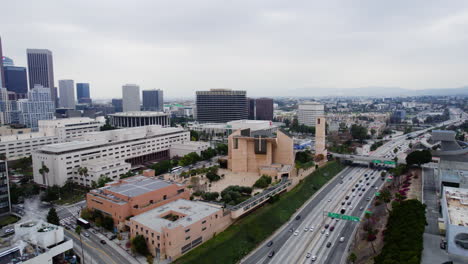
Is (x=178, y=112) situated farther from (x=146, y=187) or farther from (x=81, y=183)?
(x=146, y=187)

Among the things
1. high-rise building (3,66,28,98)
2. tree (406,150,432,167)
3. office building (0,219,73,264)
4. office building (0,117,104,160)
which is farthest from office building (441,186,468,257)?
high-rise building (3,66,28,98)

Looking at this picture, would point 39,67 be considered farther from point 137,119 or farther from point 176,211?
point 176,211

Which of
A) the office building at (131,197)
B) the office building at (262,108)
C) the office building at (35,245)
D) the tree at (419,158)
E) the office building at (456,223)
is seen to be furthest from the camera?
the office building at (262,108)

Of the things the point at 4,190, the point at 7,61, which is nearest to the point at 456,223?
the point at 4,190

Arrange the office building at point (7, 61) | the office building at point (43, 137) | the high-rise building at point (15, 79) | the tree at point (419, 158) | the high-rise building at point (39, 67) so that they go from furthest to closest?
the office building at point (7, 61), the high-rise building at point (39, 67), the high-rise building at point (15, 79), the office building at point (43, 137), the tree at point (419, 158)


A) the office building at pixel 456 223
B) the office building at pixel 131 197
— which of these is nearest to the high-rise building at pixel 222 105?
the office building at pixel 131 197

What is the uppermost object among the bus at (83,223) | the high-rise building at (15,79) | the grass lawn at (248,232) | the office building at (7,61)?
the office building at (7,61)

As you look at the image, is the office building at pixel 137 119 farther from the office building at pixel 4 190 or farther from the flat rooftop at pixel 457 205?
the flat rooftop at pixel 457 205

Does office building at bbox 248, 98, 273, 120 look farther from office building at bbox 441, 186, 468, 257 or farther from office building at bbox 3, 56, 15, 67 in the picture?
office building at bbox 3, 56, 15, 67
